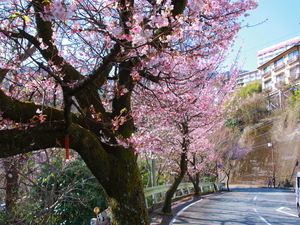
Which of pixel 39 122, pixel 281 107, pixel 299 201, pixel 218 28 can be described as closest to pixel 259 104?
pixel 281 107

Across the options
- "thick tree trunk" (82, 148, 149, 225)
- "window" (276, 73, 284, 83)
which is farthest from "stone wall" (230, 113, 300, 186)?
"thick tree trunk" (82, 148, 149, 225)

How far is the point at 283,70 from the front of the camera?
44.2 metres

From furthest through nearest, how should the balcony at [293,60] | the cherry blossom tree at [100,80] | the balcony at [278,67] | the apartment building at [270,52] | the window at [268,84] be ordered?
the apartment building at [270,52] → the window at [268,84] → the balcony at [278,67] → the balcony at [293,60] → the cherry blossom tree at [100,80]

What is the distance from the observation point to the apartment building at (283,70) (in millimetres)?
40228

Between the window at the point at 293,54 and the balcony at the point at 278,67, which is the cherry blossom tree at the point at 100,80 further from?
the balcony at the point at 278,67

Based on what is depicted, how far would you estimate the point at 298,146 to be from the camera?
109ft

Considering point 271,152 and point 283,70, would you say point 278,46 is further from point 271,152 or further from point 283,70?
point 271,152

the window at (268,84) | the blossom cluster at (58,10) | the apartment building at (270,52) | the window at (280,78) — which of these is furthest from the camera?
the apartment building at (270,52)

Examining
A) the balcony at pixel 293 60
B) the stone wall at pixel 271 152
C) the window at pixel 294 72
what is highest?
the balcony at pixel 293 60

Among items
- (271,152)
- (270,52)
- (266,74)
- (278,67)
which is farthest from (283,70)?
(270,52)

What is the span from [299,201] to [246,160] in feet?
107

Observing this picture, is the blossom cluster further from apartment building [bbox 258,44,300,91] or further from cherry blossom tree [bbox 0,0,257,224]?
apartment building [bbox 258,44,300,91]

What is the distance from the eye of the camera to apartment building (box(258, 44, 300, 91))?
132 feet

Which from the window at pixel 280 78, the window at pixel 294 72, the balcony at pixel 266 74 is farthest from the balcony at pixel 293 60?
the balcony at pixel 266 74
